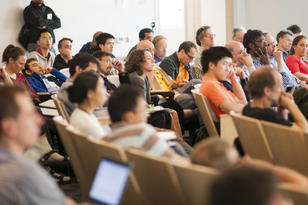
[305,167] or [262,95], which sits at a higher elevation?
[262,95]

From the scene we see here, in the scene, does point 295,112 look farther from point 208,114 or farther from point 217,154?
point 217,154

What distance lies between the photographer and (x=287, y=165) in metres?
3.15

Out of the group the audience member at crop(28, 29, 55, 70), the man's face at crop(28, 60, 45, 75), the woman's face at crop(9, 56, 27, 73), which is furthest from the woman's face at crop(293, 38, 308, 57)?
the woman's face at crop(9, 56, 27, 73)

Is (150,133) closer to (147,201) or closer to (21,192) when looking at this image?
(147,201)

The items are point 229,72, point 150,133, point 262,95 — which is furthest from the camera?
point 229,72

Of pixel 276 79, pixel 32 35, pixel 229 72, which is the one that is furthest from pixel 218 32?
pixel 276 79

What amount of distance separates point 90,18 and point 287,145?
769 cm

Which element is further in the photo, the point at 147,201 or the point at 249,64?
the point at 249,64

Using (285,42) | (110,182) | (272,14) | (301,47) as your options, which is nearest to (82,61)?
(110,182)

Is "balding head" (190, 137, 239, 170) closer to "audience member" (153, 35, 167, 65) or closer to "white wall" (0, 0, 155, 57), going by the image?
"audience member" (153, 35, 167, 65)

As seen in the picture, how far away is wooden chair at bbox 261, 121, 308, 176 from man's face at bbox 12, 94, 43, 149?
153 centimetres

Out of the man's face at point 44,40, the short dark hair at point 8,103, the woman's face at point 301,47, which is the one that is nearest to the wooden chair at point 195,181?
the short dark hair at point 8,103

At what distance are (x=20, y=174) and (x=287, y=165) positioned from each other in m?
1.72

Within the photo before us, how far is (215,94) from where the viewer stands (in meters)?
4.62
